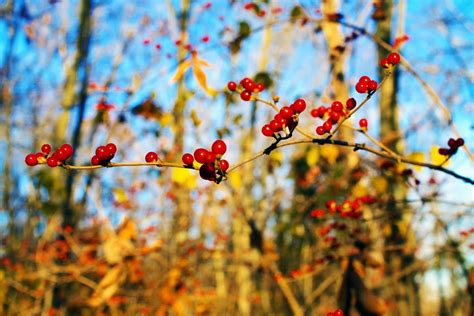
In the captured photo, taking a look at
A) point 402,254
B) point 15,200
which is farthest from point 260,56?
point 15,200

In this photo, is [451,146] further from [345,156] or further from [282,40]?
[282,40]

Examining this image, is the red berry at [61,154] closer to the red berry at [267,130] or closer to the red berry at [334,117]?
the red berry at [267,130]

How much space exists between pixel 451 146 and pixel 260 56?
745 centimetres

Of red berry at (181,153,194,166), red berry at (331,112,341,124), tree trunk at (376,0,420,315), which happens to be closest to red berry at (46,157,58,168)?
red berry at (181,153,194,166)

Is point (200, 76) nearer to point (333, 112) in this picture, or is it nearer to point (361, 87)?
point (333, 112)

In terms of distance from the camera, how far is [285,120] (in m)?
1.13

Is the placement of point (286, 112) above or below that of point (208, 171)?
above

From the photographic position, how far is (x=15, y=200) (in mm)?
12070

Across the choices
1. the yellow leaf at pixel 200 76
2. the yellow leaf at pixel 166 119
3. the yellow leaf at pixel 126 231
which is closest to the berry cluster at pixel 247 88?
the yellow leaf at pixel 200 76

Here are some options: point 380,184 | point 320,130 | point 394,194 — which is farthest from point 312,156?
point 320,130

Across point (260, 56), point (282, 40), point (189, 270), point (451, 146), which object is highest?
point (282, 40)

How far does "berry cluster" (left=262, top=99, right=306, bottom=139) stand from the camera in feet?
3.66

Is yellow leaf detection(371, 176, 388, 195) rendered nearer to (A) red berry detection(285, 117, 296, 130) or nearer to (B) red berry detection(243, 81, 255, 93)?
(B) red berry detection(243, 81, 255, 93)

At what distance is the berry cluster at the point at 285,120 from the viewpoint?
1.11 m
